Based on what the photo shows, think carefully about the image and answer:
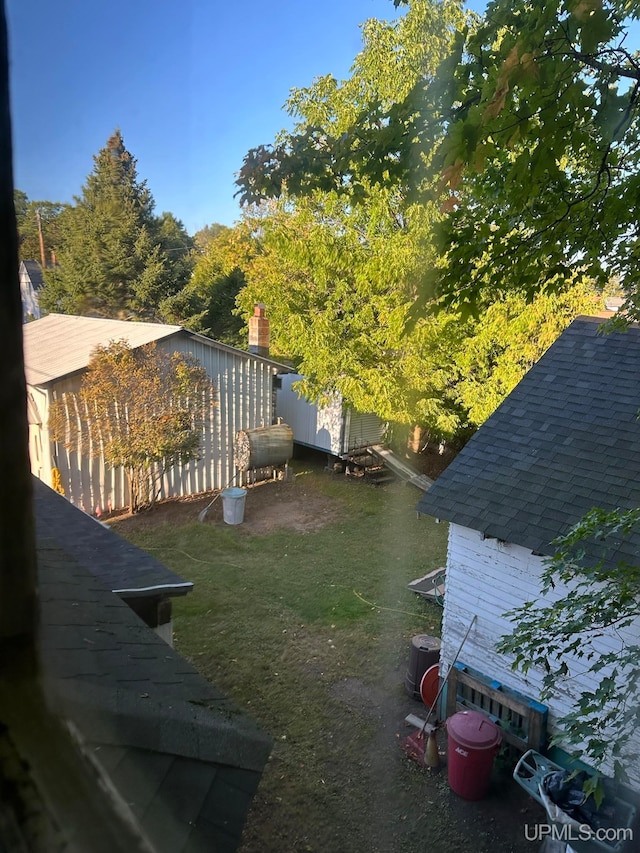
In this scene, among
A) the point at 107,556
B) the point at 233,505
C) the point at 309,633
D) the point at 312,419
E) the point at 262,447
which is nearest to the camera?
the point at 107,556

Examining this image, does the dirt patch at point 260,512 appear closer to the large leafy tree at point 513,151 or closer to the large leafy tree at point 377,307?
the large leafy tree at point 377,307

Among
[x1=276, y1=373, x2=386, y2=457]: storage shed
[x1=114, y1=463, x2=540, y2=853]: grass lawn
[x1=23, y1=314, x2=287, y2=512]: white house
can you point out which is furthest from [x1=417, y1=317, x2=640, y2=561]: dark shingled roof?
[x1=276, y1=373, x2=386, y2=457]: storage shed

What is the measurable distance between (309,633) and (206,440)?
4844 mm

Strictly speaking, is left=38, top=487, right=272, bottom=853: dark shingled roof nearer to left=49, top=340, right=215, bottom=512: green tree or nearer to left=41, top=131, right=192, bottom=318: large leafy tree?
left=41, top=131, right=192, bottom=318: large leafy tree

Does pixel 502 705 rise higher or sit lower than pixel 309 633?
higher

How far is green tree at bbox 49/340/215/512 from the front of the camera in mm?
7559

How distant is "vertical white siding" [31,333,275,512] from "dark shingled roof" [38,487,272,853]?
6.57 meters

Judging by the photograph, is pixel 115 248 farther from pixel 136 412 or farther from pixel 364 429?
pixel 364 429

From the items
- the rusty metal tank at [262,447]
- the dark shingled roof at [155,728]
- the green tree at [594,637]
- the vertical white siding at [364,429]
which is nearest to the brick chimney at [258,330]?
the rusty metal tank at [262,447]

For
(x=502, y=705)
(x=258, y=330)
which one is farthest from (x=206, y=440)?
(x=502, y=705)

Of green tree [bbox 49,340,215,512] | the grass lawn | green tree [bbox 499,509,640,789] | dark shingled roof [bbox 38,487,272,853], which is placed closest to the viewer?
dark shingled roof [bbox 38,487,272,853]

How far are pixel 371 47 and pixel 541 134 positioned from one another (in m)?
5.37

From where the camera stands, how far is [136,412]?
316 inches

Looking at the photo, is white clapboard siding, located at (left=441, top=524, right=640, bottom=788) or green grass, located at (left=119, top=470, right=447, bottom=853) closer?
green grass, located at (left=119, top=470, right=447, bottom=853)
